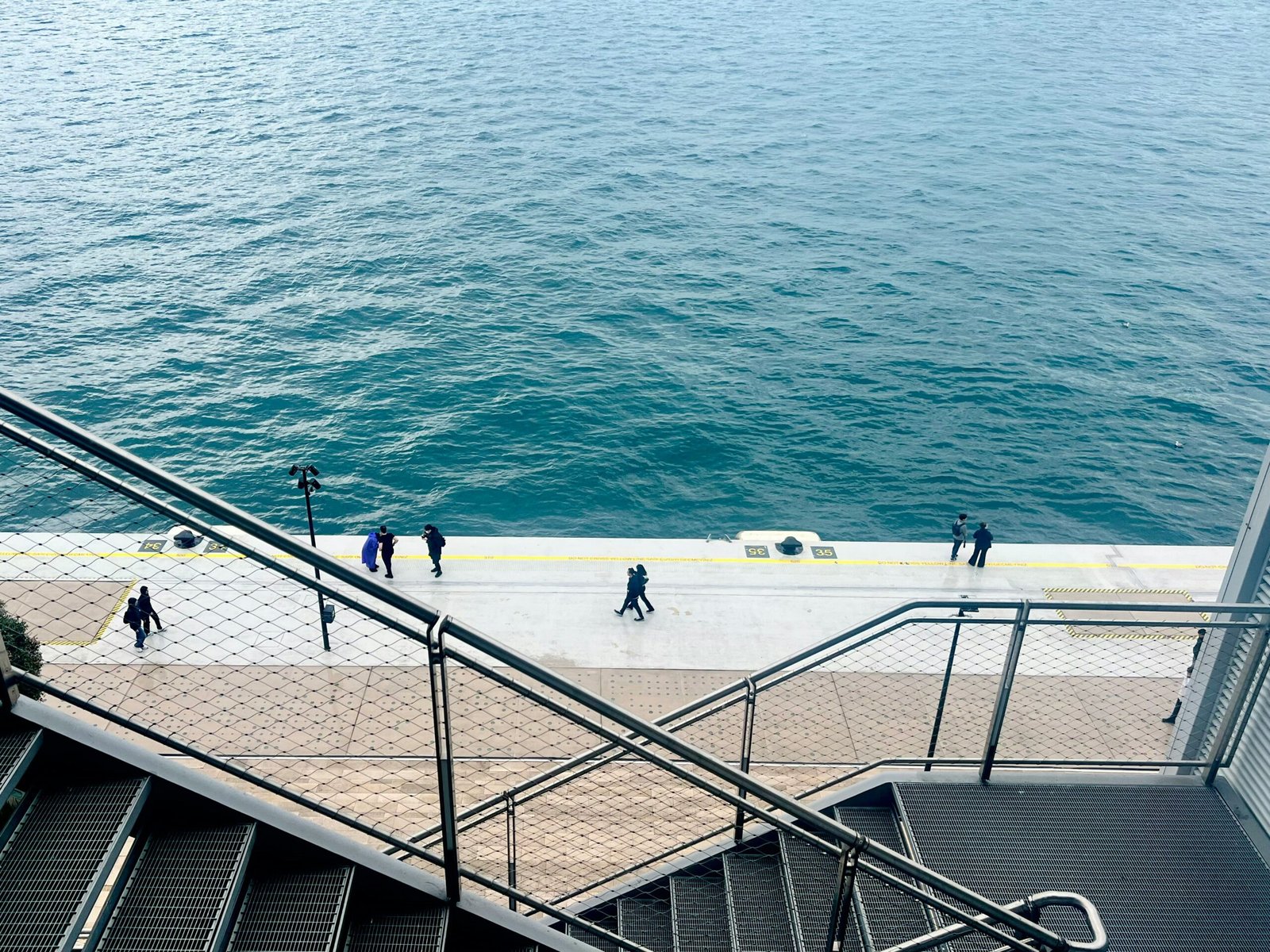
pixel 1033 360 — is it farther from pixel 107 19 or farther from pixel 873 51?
pixel 107 19

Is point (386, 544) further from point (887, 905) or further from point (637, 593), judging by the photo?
point (887, 905)

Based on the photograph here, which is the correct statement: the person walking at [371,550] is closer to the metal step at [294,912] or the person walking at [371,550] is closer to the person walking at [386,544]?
the person walking at [386,544]

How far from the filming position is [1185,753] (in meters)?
8.80

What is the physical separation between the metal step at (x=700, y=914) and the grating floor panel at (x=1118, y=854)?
132cm

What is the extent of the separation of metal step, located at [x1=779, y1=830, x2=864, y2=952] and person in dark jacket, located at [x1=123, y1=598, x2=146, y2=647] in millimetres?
10890

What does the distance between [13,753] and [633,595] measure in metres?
13.0

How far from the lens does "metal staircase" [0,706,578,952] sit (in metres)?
3.78

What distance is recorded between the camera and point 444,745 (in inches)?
161

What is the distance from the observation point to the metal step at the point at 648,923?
6680mm

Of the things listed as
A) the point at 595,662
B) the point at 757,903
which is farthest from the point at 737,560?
the point at 757,903

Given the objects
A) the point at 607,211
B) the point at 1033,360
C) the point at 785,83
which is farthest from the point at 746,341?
the point at 785,83

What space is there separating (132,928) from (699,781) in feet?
7.01

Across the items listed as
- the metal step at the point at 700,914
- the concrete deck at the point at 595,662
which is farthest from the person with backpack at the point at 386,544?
the metal step at the point at 700,914

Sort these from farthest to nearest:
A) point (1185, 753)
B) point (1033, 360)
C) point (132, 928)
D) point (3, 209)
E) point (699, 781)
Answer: point (3, 209) → point (1033, 360) → point (1185, 753) → point (699, 781) → point (132, 928)
